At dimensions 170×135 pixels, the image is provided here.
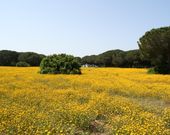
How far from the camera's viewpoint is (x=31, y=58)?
3684 inches

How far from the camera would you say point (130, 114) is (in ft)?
52.0

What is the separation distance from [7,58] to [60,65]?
48.6 m

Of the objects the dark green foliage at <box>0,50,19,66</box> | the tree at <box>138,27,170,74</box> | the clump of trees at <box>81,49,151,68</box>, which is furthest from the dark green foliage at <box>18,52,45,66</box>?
the tree at <box>138,27,170,74</box>

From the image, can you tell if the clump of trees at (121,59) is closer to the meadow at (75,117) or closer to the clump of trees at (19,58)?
the clump of trees at (19,58)

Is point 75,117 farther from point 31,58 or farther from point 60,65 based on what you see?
point 31,58

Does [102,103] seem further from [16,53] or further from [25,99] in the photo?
[16,53]

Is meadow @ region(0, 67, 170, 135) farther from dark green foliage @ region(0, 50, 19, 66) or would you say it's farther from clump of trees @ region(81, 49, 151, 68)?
dark green foliage @ region(0, 50, 19, 66)

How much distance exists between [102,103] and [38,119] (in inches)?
208

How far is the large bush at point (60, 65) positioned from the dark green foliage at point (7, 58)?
149ft

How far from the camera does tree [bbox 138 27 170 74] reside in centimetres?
5838

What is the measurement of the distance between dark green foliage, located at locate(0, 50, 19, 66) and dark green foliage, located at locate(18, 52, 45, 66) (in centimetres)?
153

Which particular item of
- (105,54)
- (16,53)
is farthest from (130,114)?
(105,54)

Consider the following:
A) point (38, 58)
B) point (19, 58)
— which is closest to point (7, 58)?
point (19, 58)

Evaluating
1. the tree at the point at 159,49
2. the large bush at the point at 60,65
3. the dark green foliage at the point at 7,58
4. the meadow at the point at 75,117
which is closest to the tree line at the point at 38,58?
the dark green foliage at the point at 7,58
